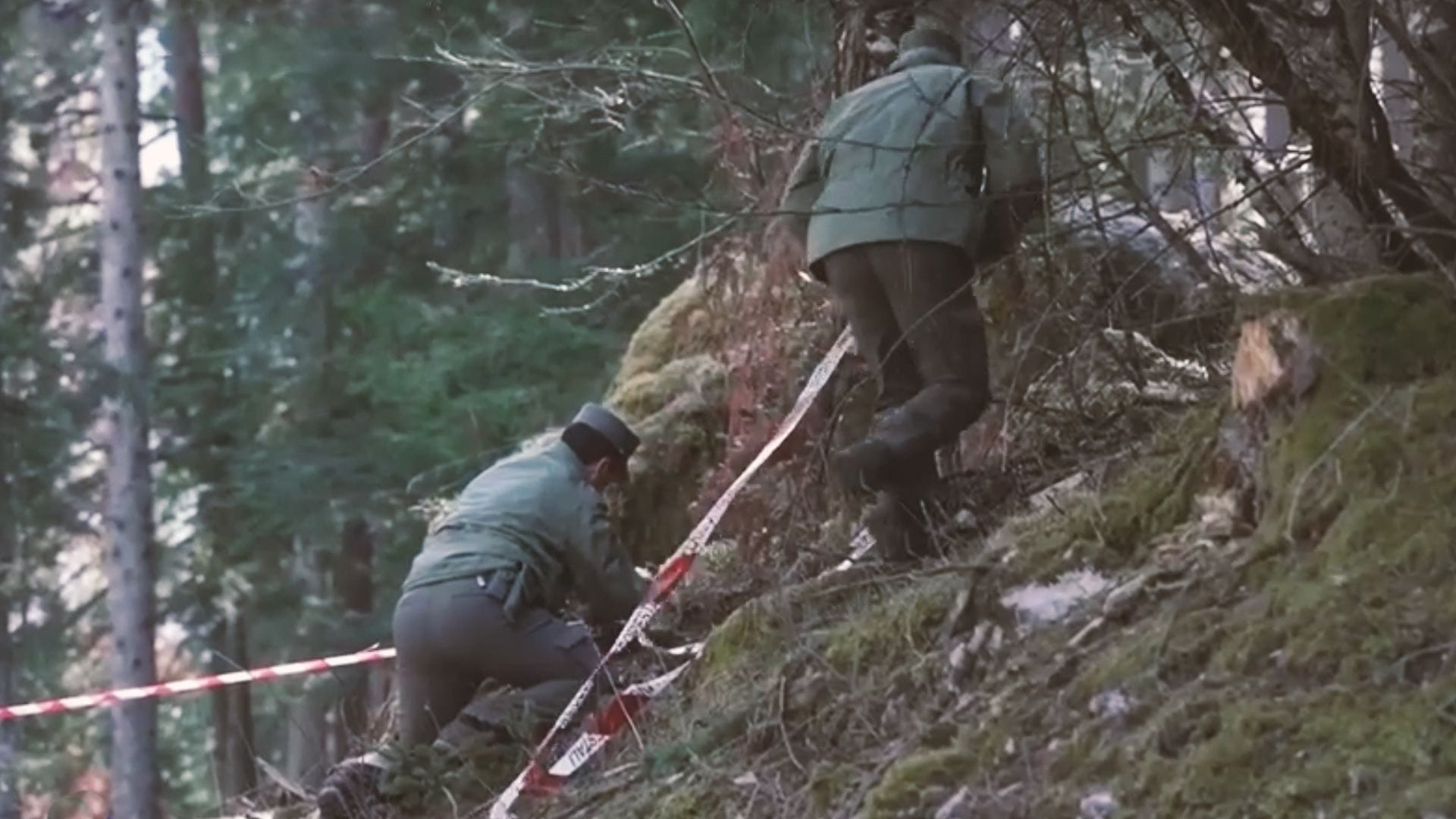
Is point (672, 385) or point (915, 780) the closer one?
point (915, 780)

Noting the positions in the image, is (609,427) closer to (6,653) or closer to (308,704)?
(6,653)

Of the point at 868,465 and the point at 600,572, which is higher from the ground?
the point at 868,465

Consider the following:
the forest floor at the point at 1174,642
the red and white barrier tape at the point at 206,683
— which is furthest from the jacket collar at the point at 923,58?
the red and white barrier tape at the point at 206,683

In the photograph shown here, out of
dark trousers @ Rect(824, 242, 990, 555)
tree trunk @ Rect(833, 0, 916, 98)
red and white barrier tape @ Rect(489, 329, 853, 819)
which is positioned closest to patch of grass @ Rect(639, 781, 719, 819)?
red and white barrier tape @ Rect(489, 329, 853, 819)

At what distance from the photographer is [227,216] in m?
17.8

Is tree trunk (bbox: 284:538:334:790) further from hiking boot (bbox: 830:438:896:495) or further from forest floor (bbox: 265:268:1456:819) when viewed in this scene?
forest floor (bbox: 265:268:1456:819)

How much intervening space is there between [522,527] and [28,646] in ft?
46.2

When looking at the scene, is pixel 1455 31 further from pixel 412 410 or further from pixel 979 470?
pixel 412 410

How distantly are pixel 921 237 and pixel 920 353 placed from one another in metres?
0.41

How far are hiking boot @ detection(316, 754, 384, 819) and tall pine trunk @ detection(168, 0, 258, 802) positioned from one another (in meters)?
10.7

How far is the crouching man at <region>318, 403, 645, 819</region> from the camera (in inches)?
238

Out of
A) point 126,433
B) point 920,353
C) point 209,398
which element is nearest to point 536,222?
point 209,398

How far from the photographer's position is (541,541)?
6301mm

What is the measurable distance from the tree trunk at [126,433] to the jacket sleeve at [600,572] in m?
8.27
